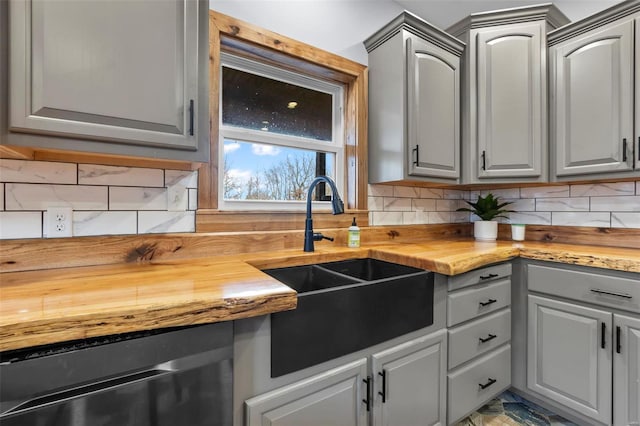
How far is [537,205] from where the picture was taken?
2.29m

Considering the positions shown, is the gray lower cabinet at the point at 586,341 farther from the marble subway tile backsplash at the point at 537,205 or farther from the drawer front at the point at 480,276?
the marble subway tile backsplash at the point at 537,205

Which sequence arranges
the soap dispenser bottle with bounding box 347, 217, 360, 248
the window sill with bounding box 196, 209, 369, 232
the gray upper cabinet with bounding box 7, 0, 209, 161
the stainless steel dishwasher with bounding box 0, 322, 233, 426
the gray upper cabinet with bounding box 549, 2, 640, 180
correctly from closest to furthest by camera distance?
the stainless steel dishwasher with bounding box 0, 322, 233, 426 → the gray upper cabinet with bounding box 7, 0, 209, 161 → the window sill with bounding box 196, 209, 369, 232 → the gray upper cabinet with bounding box 549, 2, 640, 180 → the soap dispenser bottle with bounding box 347, 217, 360, 248

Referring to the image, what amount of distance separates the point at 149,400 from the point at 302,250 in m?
1.02

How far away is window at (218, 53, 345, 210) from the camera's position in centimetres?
171

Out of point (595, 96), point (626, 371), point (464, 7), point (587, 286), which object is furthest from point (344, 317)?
point (464, 7)

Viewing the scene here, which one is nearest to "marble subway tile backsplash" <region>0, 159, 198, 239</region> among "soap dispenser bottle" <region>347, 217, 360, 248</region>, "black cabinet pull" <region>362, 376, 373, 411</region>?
"soap dispenser bottle" <region>347, 217, 360, 248</region>

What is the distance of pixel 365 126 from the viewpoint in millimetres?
2035

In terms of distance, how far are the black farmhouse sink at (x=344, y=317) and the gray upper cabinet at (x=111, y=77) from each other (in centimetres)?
68

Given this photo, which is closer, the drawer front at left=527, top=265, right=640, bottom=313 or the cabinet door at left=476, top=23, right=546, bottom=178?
the drawer front at left=527, top=265, right=640, bottom=313

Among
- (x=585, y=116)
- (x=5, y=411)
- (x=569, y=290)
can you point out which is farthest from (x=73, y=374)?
(x=585, y=116)

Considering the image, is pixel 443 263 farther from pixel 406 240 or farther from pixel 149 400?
pixel 149 400

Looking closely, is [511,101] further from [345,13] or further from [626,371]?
[626,371]

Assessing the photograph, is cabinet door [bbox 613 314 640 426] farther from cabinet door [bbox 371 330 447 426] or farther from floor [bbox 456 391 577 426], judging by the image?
cabinet door [bbox 371 330 447 426]

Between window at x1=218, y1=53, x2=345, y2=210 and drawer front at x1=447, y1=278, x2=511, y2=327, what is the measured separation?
1.01 m
